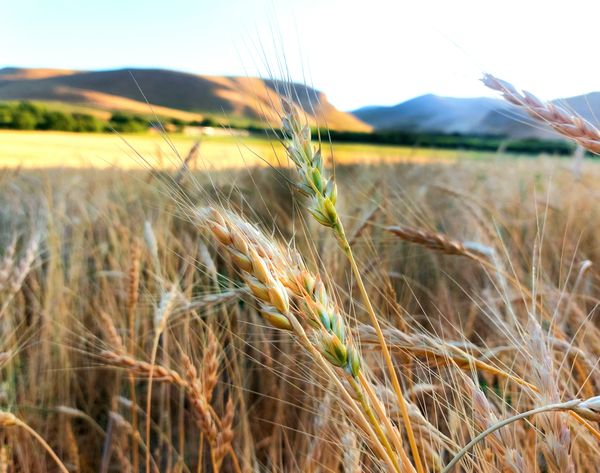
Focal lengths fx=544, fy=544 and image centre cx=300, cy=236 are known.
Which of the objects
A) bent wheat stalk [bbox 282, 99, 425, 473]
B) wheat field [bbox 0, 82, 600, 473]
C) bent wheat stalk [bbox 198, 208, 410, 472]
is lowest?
wheat field [bbox 0, 82, 600, 473]

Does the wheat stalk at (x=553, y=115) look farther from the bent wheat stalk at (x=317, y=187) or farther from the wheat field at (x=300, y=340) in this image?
the bent wheat stalk at (x=317, y=187)

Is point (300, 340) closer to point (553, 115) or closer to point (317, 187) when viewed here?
point (317, 187)

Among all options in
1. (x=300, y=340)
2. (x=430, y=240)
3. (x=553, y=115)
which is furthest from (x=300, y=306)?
(x=430, y=240)

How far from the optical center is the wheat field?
0.52 m

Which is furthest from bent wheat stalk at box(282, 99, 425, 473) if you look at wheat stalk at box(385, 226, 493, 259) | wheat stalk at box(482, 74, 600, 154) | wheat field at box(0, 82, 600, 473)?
wheat stalk at box(385, 226, 493, 259)

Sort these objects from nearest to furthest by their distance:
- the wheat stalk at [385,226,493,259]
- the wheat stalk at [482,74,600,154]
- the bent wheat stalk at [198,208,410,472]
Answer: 1. the bent wheat stalk at [198,208,410,472]
2. the wheat stalk at [482,74,600,154]
3. the wheat stalk at [385,226,493,259]

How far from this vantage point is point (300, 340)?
17.9 inches

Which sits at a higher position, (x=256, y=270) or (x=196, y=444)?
(x=256, y=270)

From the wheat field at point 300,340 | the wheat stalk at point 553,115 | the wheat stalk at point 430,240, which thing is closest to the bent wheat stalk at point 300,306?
the wheat field at point 300,340

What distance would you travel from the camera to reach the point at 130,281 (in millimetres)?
1229

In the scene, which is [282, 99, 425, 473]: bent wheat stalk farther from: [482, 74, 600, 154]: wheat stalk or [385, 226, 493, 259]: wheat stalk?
[385, 226, 493, 259]: wheat stalk

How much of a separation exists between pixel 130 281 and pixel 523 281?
1237 millimetres

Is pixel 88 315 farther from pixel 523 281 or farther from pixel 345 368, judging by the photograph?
pixel 345 368

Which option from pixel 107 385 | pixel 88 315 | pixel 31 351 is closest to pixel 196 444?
pixel 107 385
